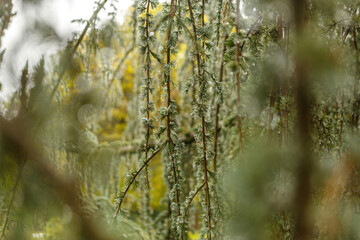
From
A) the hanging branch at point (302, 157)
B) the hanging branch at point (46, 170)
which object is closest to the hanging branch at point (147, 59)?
the hanging branch at point (46, 170)

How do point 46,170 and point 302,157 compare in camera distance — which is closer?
point 302,157

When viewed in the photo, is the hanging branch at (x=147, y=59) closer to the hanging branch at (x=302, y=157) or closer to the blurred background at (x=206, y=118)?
the blurred background at (x=206, y=118)

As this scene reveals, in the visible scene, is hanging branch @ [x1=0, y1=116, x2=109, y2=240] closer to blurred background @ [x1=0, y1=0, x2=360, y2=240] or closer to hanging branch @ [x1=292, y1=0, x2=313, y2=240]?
blurred background @ [x1=0, y1=0, x2=360, y2=240]

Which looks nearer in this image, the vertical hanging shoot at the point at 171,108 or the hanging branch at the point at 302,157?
the hanging branch at the point at 302,157

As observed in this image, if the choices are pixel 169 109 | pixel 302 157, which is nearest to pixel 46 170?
pixel 169 109

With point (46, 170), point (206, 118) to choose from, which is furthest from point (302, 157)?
point (46, 170)

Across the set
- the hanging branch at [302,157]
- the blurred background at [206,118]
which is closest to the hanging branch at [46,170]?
the blurred background at [206,118]

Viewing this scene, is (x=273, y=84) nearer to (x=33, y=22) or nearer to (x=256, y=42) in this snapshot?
(x=256, y=42)

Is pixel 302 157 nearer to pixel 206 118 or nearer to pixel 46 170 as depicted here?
pixel 206 118

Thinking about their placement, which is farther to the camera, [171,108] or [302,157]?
[171,108]

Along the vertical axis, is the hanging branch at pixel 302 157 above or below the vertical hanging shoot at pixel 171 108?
below

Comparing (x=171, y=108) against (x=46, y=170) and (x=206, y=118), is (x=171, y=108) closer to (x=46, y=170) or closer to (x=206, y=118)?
(x=206, y=118)

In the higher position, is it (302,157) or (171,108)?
(171,108)

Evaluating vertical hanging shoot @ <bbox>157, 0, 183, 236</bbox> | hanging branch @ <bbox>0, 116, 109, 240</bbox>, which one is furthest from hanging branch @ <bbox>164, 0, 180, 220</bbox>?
hanging branch @ <bbox>0, 116, 109, 240</bbox>
